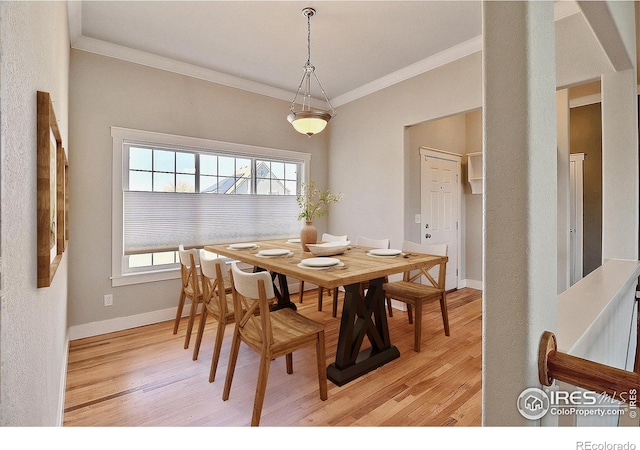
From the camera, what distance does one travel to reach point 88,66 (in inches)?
116

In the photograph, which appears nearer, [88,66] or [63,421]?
[63,421]

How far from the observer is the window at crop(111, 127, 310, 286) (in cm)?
319

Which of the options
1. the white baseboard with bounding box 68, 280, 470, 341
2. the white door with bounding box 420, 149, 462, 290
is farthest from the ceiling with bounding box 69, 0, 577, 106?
the white baseboard with bounding box 68, 280, 470, 341

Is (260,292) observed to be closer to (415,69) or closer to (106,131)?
(106,131)

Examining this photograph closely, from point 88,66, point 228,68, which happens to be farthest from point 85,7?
point 228,68

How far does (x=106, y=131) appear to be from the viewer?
3.05m

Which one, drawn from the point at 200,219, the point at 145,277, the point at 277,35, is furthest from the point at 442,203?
the point at 145,277

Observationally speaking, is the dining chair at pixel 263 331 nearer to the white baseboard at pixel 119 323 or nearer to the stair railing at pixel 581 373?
the stair railing at pixel 581 373

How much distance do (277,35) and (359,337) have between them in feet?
9.20

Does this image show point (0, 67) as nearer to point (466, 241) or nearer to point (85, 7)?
point (85, 7)

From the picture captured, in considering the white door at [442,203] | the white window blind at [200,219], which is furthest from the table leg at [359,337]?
the white window blind at [200,219]

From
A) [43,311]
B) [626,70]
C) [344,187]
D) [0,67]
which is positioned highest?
[626,70]

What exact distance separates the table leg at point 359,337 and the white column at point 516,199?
150cm

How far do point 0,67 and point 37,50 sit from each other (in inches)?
26.7
